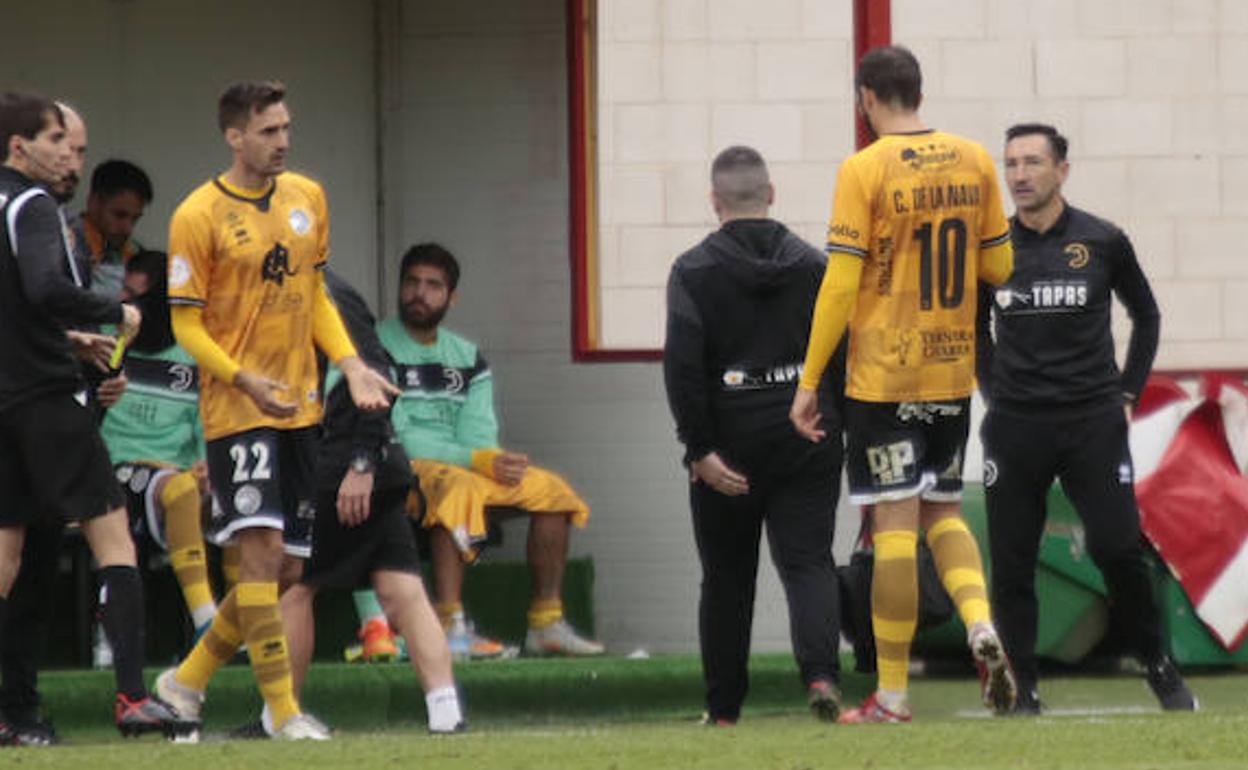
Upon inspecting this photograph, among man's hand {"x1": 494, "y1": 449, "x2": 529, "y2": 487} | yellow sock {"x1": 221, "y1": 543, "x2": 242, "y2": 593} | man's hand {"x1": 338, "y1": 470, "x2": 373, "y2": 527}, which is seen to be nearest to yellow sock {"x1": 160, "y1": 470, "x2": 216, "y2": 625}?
yellow sock {"x1": 221, "y1": 543, "x2": 242, "y2": 593}

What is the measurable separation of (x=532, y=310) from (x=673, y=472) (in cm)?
95

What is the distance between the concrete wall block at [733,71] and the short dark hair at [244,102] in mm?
3425

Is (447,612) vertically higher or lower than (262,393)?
lower

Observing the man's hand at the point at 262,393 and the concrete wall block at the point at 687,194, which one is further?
the concrete wall block at the point at 687,194

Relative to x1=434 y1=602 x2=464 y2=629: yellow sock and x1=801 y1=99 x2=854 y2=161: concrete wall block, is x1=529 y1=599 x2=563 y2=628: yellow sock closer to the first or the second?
x1=434 y1=602 x2=464 y2=629: yellow sock

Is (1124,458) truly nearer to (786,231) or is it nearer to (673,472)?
(786,231)

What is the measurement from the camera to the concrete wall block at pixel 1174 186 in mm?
12742

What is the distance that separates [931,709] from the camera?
444 inches

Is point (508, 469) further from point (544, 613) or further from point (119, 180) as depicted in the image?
point (119, 180)

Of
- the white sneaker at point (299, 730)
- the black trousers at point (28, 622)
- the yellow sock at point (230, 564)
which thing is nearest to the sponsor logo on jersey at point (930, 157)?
the white sneaker at point (299, 730)

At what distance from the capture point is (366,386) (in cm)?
936

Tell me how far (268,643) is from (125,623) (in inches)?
16.3

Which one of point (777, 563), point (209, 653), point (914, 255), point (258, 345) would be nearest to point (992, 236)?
point (914, 255)

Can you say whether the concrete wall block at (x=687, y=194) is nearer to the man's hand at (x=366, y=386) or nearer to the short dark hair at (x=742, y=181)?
the short dark hair at (x=742, y=181)
